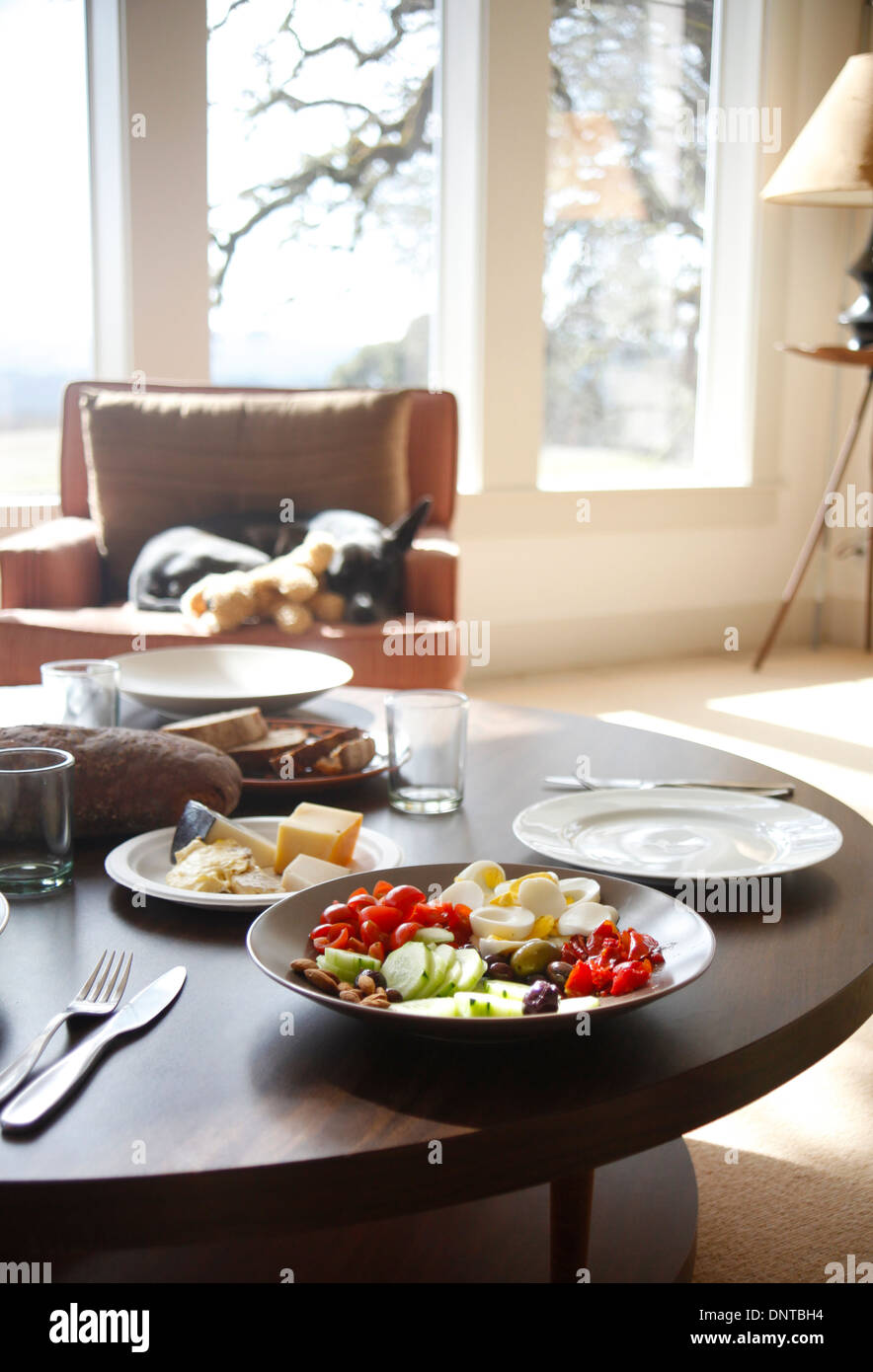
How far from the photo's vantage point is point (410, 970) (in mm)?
708

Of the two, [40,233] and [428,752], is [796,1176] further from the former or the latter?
[40,233]

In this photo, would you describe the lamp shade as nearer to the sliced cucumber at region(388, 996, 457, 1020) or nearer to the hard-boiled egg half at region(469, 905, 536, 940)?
the hard-boiled egg half at region(469, 905, 536, 940)

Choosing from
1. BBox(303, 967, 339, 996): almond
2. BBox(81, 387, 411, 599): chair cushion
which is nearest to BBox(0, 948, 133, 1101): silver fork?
BBox(303, 967, 339, 996): almond

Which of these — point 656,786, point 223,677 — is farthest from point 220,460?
point 656,786

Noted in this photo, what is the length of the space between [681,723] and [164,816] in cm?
271

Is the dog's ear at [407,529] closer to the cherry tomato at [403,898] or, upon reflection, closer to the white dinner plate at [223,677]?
the white dinner plate at [223,677]

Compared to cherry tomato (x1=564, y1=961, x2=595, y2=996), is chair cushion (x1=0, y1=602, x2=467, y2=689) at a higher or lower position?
lower

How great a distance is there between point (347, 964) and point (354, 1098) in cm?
9

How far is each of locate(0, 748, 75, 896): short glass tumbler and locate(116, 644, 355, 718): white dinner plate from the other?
41 centimetres

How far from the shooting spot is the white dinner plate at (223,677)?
53.6 inches

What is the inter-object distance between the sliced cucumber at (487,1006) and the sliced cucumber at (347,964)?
0.20ft

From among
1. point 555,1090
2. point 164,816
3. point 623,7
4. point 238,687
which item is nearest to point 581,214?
point 623,7

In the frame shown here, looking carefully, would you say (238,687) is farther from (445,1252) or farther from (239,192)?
(239,192)

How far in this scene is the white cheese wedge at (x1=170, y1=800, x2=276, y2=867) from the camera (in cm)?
98
